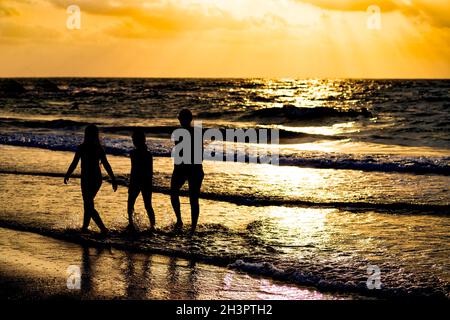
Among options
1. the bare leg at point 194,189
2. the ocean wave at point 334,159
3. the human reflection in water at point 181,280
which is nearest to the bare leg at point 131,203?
the bare leg at point 194,189

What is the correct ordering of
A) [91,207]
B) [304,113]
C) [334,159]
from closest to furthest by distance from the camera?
1. [91,207]
2. [334,159]
3. [304,113]

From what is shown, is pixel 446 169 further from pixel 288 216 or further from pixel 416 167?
pixel 288 216

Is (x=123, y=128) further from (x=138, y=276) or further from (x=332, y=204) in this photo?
(x=138, y=276)

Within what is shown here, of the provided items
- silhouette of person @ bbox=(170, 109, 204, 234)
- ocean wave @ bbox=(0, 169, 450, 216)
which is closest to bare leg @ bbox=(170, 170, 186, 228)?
silhouette of person @ bbox=(170, 109, 204, 234)

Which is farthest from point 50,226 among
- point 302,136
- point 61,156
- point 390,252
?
point 302,136

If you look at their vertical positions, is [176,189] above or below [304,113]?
below

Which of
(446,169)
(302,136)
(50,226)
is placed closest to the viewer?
(50,226)

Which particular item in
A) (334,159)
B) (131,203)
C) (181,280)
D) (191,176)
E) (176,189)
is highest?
(191,176)

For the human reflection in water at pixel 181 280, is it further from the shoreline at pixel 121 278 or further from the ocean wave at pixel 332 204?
the ocean wave at pixel 332 204

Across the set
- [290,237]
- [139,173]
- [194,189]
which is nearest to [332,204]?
[290,237]

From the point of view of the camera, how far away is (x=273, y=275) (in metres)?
7.23

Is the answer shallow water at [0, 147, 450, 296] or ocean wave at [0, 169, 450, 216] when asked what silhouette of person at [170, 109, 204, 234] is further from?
ocean wave at [0, 169, 450, 216]
